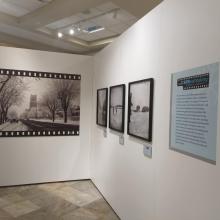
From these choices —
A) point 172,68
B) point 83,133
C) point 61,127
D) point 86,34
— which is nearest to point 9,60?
point 61,127

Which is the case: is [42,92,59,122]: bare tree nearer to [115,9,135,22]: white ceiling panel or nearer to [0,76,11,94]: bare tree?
[0,76,11,94]: bare tree

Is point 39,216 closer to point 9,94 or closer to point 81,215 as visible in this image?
point 81,215

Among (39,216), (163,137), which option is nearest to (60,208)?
(39,216)

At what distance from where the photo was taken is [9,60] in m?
4.46

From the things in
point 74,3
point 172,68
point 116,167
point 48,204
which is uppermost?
point 74,3

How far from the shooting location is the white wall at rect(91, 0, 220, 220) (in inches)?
66.2

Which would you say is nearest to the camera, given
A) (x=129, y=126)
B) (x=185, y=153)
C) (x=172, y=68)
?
(x=185, y=153)

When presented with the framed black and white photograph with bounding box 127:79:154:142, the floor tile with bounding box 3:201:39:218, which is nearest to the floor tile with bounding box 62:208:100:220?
the floor tile with bounding box 3:201:39:218

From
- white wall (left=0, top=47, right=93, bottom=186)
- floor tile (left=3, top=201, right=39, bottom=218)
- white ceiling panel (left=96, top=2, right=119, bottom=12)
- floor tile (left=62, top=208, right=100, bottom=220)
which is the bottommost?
floor tile (left=62, top=208, right=100, bottom=220)

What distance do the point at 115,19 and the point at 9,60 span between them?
2.30 metres

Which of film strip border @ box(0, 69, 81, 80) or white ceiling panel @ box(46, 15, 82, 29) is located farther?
white ceiling panel @ box(46, 15, 82, 29)

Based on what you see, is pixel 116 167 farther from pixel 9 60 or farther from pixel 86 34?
pixel 86 34

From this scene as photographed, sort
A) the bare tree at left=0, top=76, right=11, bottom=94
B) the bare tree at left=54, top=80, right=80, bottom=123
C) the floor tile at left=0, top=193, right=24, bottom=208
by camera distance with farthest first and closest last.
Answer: the bare tree at left=54, top=80, right=80, bottom=123, the bare tree at left=0, top=76, right=11, bottom=94, the floor tile at left=0, top=193, right=24, bottom=208

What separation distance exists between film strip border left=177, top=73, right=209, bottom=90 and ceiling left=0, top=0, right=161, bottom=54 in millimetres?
2091
